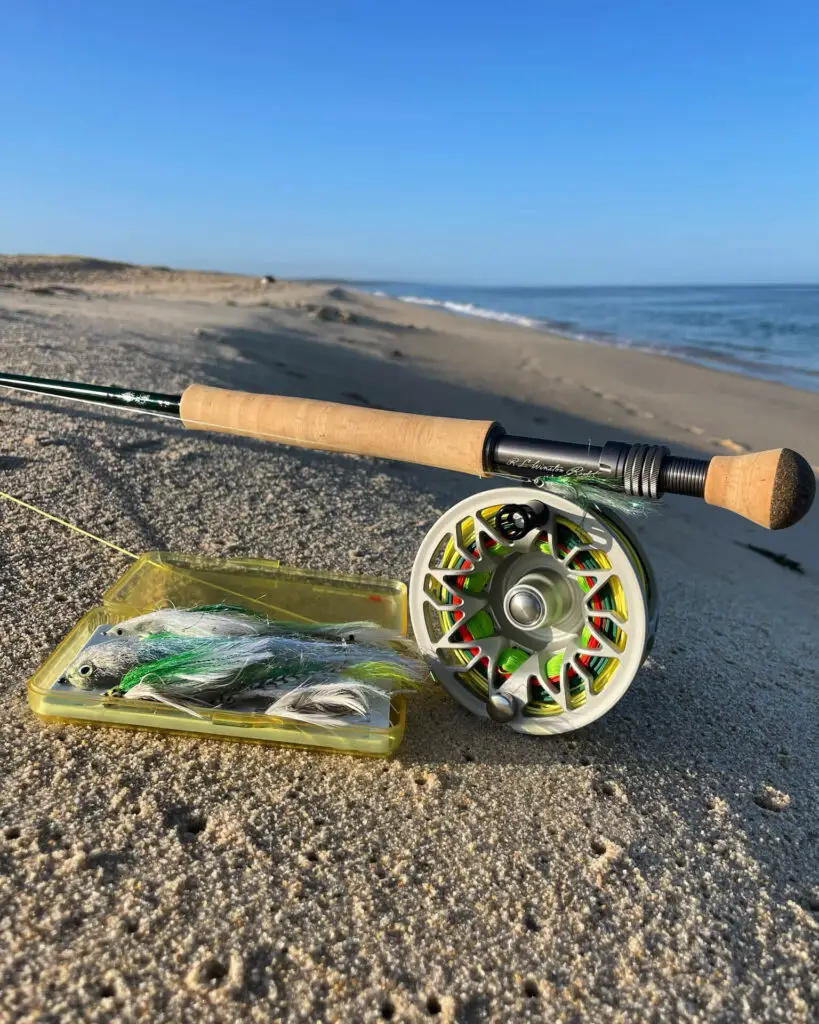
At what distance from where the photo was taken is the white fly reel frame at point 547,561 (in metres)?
1.80

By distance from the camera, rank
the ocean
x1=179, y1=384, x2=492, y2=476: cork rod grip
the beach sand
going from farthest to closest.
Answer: the ocean, x1=179, y1=384, x2=492, y2=476: cork rod grip, the beach sand

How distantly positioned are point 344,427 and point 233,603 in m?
0.64

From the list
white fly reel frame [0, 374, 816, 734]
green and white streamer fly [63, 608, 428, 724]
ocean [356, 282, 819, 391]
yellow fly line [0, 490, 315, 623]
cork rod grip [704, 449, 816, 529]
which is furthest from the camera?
ocean [356, 282, 819, 391]

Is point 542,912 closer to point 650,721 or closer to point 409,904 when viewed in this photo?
point 409,904

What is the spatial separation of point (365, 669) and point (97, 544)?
1258 millimetres

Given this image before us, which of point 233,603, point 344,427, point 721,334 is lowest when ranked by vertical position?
point 721,334

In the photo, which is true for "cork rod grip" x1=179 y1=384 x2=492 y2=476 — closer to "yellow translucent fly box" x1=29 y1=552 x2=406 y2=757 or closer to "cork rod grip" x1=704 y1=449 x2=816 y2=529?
"yellow translucent fly box" x1=29 y1=552 x2=406 y2=757

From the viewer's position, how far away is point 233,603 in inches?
97.7

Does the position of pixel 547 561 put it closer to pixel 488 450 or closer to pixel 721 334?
pixel 488 450

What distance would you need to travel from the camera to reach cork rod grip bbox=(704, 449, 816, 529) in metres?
1.69

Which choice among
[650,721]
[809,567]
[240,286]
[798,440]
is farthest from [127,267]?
[650,721]


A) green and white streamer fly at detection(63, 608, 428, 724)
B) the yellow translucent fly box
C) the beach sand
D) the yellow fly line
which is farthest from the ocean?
green and white streamer fly at detection(63, 608, 428, 724)

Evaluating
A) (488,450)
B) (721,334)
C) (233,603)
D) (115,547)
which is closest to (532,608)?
(488,450)

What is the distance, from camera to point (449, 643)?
6.79ft
